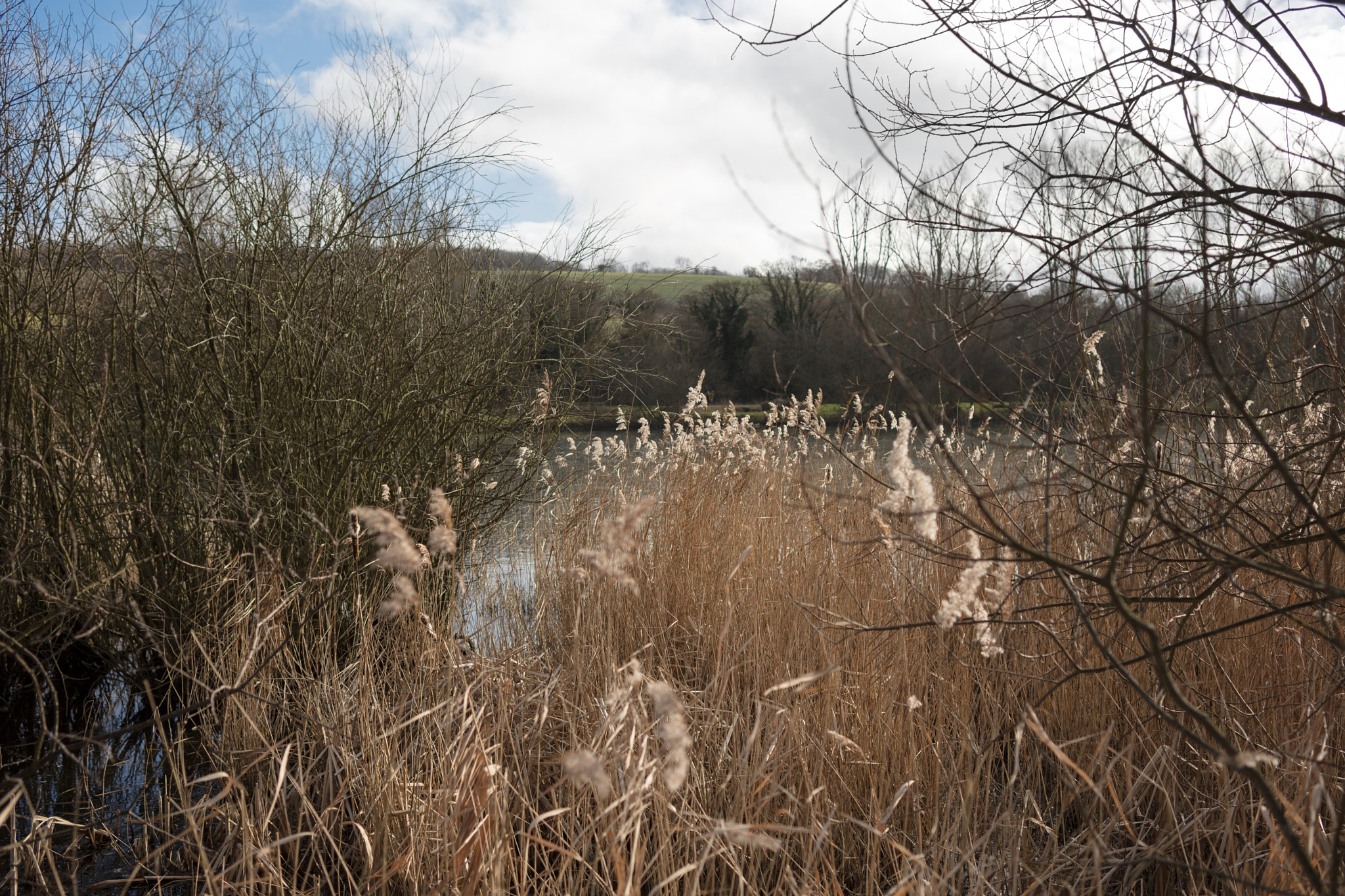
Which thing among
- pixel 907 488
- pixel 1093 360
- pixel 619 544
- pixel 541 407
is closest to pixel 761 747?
pixel 907 488

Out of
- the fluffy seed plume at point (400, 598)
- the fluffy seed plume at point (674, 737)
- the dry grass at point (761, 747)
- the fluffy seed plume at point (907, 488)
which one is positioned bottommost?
the dry grass at point (761, 747)

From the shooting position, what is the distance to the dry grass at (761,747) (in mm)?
Result: 1646

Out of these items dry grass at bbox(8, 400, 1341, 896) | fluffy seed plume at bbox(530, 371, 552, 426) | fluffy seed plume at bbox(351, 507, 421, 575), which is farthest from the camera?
fluffy seed plume at bbox(530, 371, 552, 426)

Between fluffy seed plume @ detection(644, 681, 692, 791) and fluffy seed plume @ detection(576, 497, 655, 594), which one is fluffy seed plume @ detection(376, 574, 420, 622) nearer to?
fluffy seed plume @ detection(576, 497, 655, 594)

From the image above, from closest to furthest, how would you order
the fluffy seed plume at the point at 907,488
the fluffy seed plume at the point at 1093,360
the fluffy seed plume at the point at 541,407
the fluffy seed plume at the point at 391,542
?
the fluffy seed plume at the point at 391,542
the fluffy seed plume at the point at 907,488
the fluffy seed plume at the point at 1093,360
the fluffy seed plume at the point at 541,407

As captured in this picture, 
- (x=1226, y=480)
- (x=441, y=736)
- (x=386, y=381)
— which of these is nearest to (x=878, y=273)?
(x=1226, y=480)

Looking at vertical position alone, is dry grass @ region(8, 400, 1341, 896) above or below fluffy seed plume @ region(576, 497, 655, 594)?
below

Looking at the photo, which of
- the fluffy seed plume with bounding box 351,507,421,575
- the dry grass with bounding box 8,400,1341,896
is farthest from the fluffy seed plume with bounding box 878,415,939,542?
the fluffy seed plume with bounding box 351,507,421,575

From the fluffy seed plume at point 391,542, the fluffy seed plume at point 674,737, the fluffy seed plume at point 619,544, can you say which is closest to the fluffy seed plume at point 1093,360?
the fluffy seed plume at point 619,544

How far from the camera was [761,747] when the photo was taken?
84.4 inches

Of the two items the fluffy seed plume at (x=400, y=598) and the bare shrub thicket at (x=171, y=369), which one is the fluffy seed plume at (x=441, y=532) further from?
the bare shrub thicket at (x=171, y=369)

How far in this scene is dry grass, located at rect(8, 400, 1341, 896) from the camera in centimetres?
165

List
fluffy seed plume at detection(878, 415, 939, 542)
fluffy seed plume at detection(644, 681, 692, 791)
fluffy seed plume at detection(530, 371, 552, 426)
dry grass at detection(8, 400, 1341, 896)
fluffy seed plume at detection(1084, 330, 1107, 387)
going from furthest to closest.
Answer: fluffy seed plume at detection(530, 371, 552, 426) < fluffy seed plume at detection(1084, 330, 1107, 387) < dry grass at detection(8, 400, 1341, 896) < fluffy seed plume at detection(878, 415, 939, 542) < fluffy seed plume at detection(644, 681, 692, 791)

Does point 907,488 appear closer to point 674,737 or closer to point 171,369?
point 674,737
